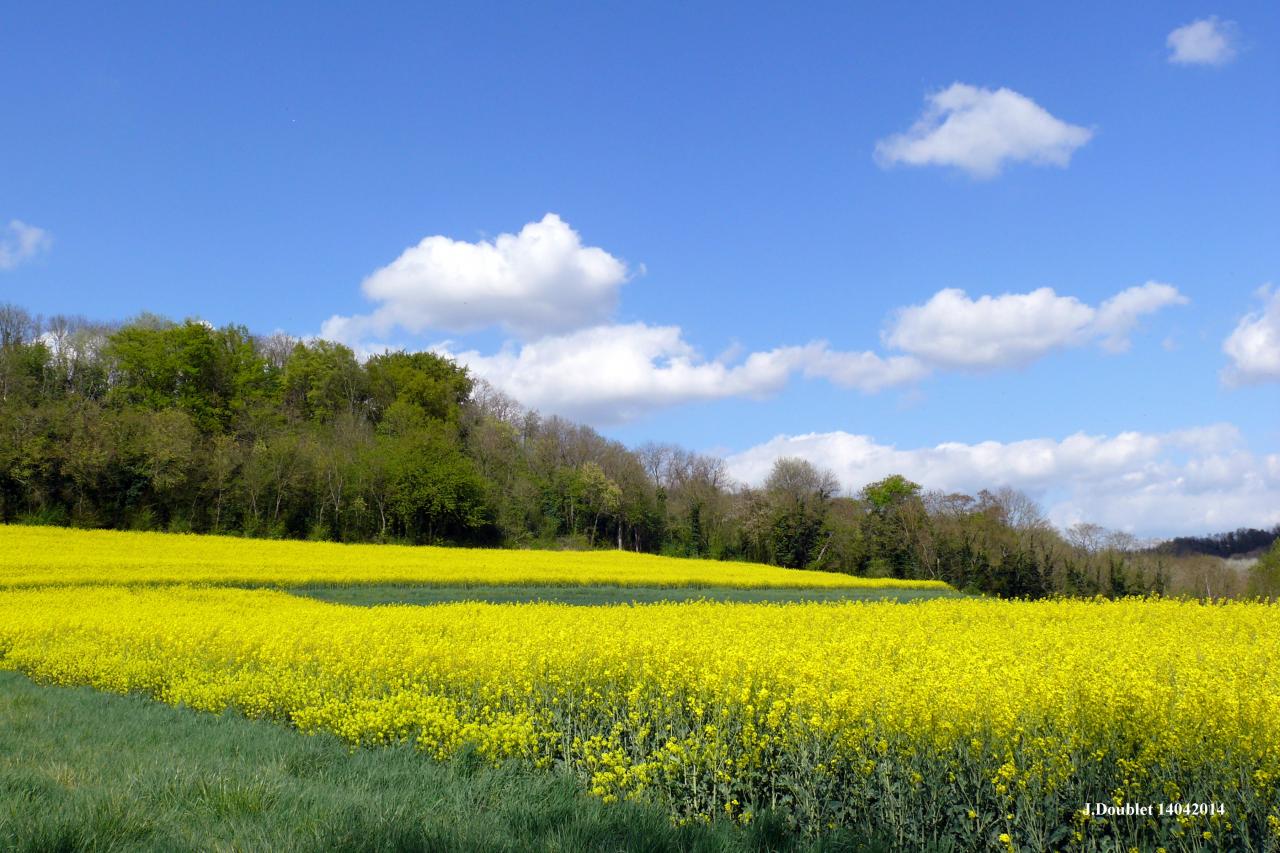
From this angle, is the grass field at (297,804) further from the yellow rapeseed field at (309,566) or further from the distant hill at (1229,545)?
the distant hill at (1229,545)

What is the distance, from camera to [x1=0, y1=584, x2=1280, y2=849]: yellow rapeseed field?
15.9ft

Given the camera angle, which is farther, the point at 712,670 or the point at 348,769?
the point at 712,670

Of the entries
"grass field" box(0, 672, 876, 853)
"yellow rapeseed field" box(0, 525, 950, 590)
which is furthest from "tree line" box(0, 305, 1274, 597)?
"grass field" box(0, 672, 876, 853)

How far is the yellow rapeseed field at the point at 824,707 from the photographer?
4.84 meters

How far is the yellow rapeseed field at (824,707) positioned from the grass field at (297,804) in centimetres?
57

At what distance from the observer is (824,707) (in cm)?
567

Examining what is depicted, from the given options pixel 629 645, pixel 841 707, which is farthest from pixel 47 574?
pixel 841 707

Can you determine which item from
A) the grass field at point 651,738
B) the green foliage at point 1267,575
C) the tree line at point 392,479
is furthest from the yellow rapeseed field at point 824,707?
the green foliage at point 1267,575

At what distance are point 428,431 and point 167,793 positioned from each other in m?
55.9

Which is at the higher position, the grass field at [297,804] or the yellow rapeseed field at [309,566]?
→ the grass field at [297,804]

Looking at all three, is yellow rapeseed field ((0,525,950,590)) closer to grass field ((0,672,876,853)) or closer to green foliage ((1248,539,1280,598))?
grass field ((0,672,876,853))

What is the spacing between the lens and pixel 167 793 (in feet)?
16.1

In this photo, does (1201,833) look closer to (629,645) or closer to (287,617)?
Result: (629,645)

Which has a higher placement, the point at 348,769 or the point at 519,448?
the point at 519,448
